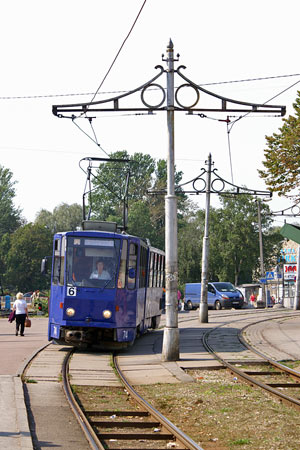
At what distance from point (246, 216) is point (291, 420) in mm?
72589

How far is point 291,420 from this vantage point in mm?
9023

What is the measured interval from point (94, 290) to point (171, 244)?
249 centimetres

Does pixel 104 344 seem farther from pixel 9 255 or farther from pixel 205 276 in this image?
pixel 9 255

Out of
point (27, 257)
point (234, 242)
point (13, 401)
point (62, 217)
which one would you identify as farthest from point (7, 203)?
point (13, 401)

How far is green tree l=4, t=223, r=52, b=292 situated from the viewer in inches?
3371

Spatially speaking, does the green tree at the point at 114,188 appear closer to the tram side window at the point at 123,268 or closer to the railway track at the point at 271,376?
the tram side window at the point at 123,268

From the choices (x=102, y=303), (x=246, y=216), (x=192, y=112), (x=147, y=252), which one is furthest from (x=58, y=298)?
(x=246, y=216)

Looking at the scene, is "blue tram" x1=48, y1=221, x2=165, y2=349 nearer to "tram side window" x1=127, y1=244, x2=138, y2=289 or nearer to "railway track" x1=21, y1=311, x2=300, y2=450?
"tram side window" x1=127, y1=244, x2=138, y2=289

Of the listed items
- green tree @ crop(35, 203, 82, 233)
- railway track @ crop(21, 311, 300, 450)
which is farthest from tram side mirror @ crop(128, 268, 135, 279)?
green tree @ crop(35, 203, 82, 233)

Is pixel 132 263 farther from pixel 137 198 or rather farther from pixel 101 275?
pixel 137 198

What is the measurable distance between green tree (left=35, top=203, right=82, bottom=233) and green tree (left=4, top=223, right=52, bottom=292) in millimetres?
18036

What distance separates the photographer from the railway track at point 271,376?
435 inches

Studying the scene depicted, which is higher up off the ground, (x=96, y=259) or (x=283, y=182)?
(x=283, y=182)

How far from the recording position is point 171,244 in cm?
1600
